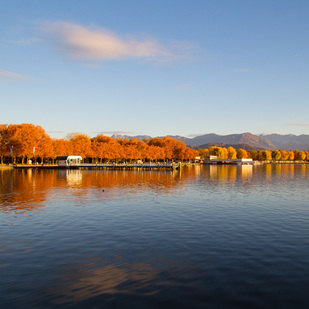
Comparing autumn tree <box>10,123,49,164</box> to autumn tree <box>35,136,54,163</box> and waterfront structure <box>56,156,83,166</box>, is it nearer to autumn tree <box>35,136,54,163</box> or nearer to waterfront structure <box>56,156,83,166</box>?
autumn tree <box>35,136,54,163</box>

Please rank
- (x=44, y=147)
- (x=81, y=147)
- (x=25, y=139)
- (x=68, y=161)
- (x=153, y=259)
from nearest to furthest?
(x=153, y=259) < (x=25, y=139) < (x=44, y=147) < (x=68, y=161) < (x=81, y=147)

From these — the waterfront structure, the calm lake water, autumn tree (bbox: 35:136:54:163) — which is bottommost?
the calm lake water

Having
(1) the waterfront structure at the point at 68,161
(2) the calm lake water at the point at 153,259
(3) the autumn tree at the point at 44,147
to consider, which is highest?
(3) the autumn tree at the point at 44,147

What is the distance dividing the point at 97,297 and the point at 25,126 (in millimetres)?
143814

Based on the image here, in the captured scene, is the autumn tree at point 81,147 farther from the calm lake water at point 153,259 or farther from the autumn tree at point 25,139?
the calm lake water at point 153,259

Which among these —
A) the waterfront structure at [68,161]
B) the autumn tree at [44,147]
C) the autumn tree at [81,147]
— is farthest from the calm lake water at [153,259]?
the autumn tree at [81,147]

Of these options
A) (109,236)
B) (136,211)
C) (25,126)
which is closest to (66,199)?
(136,211)

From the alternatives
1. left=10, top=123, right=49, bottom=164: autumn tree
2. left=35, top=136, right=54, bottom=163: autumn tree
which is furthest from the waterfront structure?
left=10, top=123, right=49, bottom=164: autumn tree


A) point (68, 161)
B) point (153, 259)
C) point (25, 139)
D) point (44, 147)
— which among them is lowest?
point (153, 259)

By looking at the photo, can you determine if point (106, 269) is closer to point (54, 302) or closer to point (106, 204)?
point (54, 302)

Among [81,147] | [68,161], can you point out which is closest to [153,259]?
[68,161]

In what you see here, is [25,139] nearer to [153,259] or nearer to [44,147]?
[44,147]

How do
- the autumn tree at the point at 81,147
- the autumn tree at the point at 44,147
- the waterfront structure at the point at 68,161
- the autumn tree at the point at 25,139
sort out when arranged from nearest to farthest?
the autumn tree at the point at 25,139 → the autumn tree at the point at 44,147 → the waterfront structure at the point at 68,161 → the autumn tree at the point at 81,147

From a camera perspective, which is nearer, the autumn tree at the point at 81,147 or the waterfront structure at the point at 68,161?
the waterfront structure at the point at 68,161
